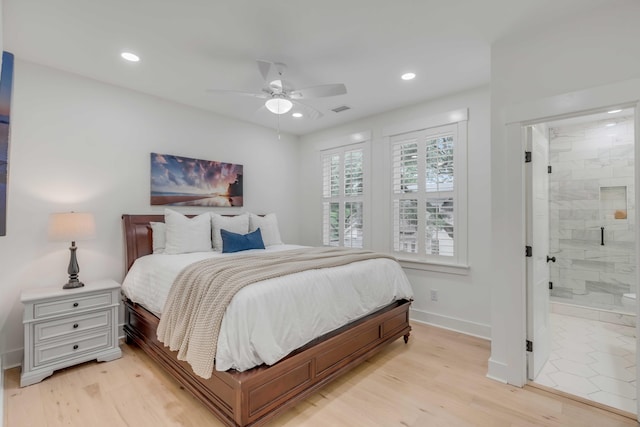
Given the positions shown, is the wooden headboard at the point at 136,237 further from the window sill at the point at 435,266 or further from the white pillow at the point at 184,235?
the window sill at the point at 435,266

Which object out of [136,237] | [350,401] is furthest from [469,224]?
[136,237]

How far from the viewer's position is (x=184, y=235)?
3.35 meters

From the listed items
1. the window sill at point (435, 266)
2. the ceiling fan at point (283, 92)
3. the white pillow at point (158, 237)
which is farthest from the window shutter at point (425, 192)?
the white pillow at point (158, 237)

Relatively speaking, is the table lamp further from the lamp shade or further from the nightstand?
the nightstand

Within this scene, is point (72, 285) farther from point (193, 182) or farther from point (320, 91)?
point (320, 91)

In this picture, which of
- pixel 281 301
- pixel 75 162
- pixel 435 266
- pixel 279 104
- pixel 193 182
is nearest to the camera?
pixel 281 301

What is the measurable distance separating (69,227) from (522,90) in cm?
399

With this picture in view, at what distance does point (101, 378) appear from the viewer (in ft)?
8.27

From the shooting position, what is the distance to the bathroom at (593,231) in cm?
366

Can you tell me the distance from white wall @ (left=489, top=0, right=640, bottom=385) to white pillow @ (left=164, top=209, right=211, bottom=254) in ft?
9.68

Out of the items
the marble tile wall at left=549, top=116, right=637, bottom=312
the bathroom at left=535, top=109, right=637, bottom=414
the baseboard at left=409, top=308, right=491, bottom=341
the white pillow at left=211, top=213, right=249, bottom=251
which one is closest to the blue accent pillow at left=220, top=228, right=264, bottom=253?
the white pillow at left=211, top=213, right=249, bottom=251

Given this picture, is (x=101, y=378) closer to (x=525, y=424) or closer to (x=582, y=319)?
(x=525, y=424)

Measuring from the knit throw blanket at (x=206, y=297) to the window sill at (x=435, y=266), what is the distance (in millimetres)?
1595

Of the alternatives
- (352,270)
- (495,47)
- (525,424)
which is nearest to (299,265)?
(352,270)
